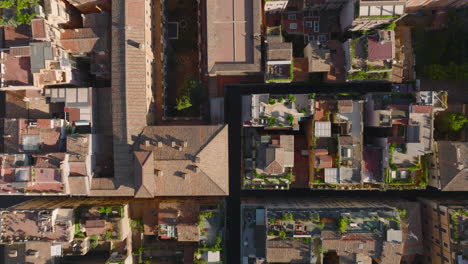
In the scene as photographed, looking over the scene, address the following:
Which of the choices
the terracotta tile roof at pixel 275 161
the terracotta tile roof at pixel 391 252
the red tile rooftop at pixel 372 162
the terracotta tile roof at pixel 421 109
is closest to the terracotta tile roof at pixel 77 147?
the terracotta tile roof at pixel 275 161

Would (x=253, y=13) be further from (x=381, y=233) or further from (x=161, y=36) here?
(x=381, y=233)

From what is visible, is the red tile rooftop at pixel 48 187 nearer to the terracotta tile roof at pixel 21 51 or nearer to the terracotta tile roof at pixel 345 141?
the terracotta tile roof at pixel 21 51

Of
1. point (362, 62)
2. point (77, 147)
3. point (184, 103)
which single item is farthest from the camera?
point (184, 103)

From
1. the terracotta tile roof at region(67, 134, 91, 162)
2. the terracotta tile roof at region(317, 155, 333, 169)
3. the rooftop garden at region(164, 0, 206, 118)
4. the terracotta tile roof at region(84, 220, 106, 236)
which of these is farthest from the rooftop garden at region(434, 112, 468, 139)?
the terracotta tile roof at region(67, 134, 91, 162)

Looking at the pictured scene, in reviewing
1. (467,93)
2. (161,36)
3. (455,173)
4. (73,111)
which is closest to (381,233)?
(455,173)

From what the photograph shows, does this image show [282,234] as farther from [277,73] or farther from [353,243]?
[277,73]

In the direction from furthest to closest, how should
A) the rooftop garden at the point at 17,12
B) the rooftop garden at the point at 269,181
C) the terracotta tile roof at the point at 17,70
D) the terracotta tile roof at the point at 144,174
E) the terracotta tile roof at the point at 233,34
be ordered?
the terracotta tile roof at the point at 233,34, the rooftop garden at the point at 269,181, the terracotta tile roof at the point at 17,70, the rooftop garden at the point at 17,12, the terracotta tile roof at the point at 144,174

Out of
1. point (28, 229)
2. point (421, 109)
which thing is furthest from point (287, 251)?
point (28, 229)
